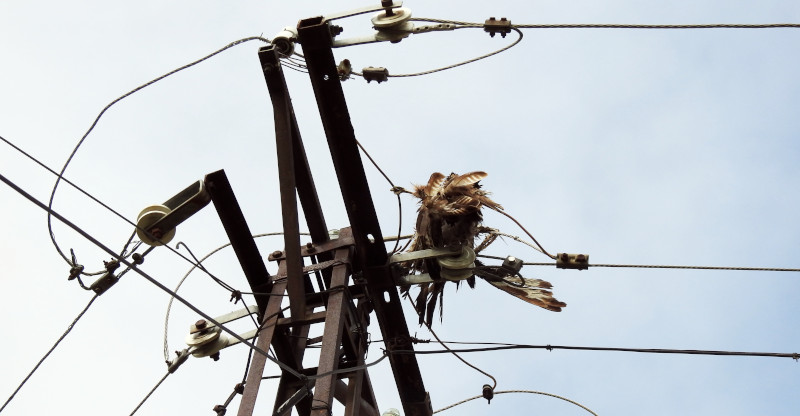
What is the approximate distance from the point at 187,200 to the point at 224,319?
0.89 m

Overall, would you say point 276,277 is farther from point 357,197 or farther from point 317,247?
point 357,197

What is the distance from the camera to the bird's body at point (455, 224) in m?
6.30

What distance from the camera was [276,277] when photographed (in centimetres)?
659

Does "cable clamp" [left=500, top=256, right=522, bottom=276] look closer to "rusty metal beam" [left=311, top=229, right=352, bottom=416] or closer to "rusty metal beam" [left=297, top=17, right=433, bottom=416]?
"rusty metal beam" [left=297, top=17, right=433, bottom=416]

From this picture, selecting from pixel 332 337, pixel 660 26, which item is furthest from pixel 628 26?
pixel 332 337

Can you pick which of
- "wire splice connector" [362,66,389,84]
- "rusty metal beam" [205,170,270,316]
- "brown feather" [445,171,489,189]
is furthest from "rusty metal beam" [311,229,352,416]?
"wire splice connector" [362,66,389,84]

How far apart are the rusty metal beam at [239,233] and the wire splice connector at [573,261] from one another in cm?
187

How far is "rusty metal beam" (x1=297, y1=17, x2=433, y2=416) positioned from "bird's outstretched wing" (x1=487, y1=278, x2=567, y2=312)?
2.26ft

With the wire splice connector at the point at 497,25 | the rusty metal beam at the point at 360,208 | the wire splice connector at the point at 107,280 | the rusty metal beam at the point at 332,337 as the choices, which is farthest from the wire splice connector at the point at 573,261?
the wire splice connector at the point at 107,280

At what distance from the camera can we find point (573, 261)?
646cm

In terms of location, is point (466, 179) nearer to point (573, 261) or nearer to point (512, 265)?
point (512, 265)

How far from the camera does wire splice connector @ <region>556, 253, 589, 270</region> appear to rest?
6.46m

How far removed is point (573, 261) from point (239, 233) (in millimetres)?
2116

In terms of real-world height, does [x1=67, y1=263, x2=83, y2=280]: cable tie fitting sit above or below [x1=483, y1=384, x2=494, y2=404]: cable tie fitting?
above
